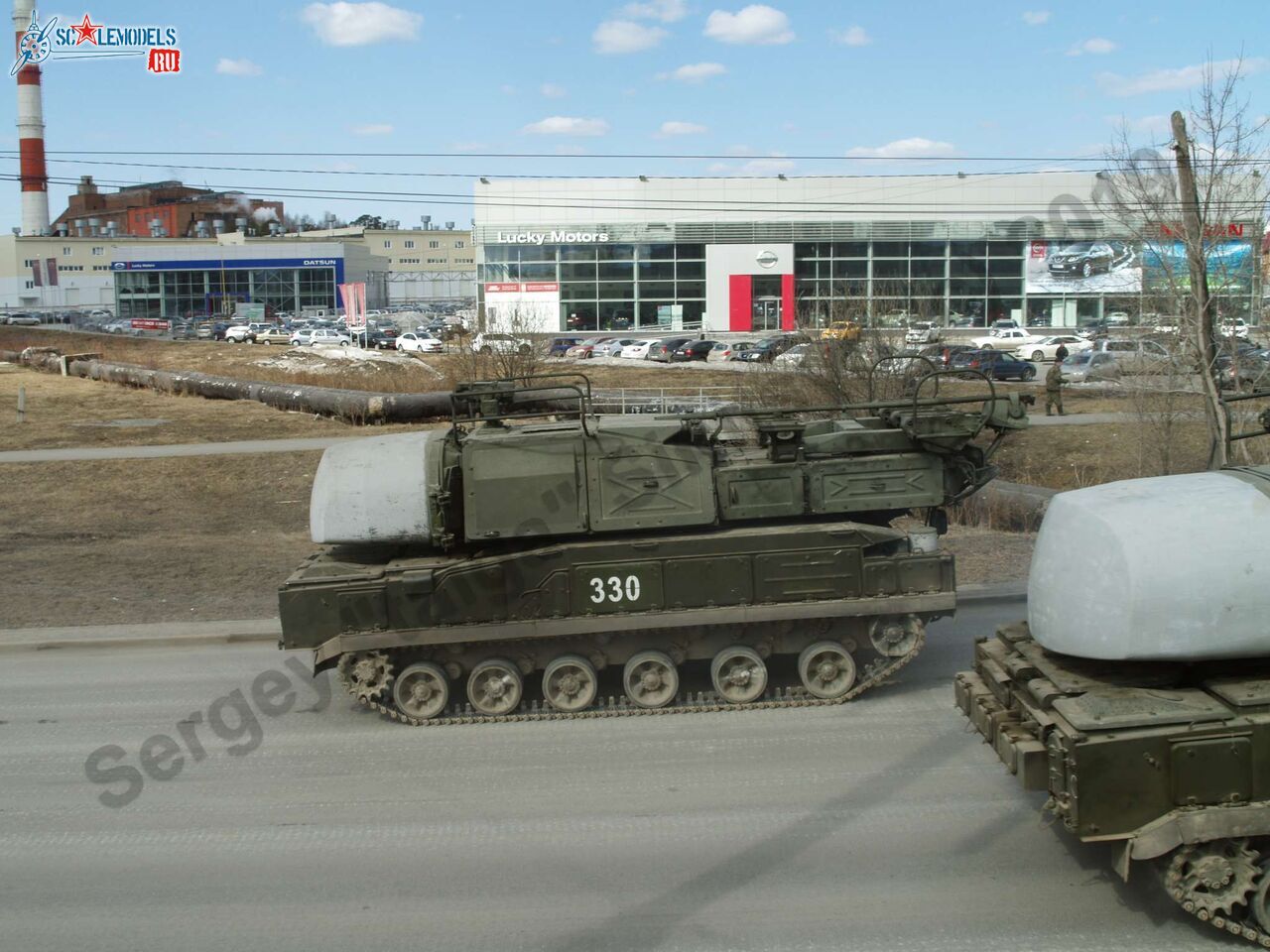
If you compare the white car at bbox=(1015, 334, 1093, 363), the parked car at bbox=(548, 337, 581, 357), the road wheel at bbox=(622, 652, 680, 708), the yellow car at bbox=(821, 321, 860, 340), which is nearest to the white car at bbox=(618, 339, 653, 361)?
the parked car at bbox=(548, 337, 581, 357)

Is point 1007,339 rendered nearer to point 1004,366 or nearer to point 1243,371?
point 1004,366

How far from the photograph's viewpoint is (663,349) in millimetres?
54906

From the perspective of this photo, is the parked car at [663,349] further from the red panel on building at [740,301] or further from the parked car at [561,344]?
the red panel on building at [740,301]

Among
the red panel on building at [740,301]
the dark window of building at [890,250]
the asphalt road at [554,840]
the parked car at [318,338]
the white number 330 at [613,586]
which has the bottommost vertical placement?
the asphalt road at [554,840]

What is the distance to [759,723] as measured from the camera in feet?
32.7

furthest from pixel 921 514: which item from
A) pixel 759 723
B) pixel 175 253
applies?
pixel 175 253

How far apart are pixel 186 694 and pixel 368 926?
5398 millimetres

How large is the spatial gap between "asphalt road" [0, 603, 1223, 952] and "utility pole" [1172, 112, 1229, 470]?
293 inches

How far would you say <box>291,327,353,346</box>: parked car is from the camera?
6294 cm

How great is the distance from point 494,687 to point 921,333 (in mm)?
18723

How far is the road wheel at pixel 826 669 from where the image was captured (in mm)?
10320

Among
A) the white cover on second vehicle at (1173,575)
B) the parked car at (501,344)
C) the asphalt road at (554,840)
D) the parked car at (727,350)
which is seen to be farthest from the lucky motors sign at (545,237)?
the white cover on second vehicle at (1173,575)

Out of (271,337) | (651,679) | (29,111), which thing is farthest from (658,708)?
(29,111)

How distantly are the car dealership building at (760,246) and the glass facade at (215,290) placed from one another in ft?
116
